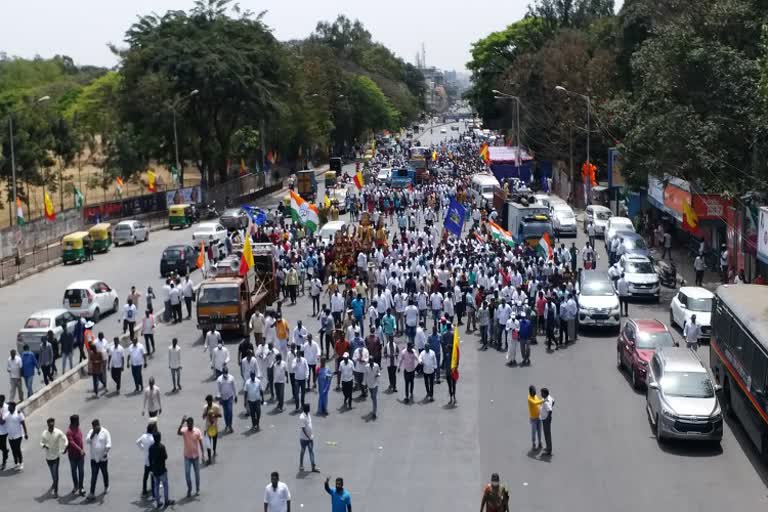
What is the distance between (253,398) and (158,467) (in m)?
4.06

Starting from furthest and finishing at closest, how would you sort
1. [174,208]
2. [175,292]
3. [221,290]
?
[174,208] < [175,292] < [221,290]

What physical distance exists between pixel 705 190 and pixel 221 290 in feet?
52.8

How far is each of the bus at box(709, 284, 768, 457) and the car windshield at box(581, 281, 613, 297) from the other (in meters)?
6.74

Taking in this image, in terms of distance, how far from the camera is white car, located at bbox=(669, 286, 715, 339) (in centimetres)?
2770

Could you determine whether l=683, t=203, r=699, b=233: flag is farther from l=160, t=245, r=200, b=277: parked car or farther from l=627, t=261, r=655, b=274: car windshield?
l=160, t=245, r=200, b=277: parked car

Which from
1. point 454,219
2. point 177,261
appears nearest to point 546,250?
point 454,219

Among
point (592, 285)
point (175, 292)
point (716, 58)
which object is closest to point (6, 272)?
point (175, 292)

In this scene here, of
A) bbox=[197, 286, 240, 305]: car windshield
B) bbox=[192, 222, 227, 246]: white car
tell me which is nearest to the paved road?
bbox=[197, 286, 240, 305]: car windshield

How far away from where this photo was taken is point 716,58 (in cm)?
3322

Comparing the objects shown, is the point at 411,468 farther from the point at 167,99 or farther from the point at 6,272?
the point at 167,99

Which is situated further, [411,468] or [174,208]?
[174,208]

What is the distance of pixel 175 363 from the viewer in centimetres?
2352

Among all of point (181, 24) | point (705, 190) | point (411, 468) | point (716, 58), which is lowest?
point (411, 468)

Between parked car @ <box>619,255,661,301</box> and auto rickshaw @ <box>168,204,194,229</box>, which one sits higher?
auto rickshaw @ <box>168,204,194,229</box>
